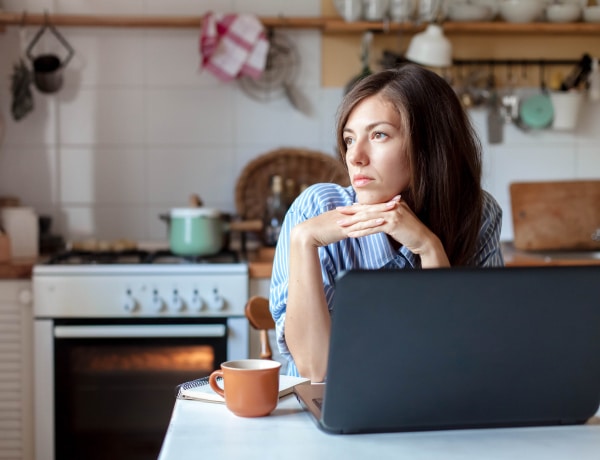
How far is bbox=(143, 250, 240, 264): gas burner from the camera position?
269 centimetres

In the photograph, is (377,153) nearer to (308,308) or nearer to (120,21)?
(308,308)

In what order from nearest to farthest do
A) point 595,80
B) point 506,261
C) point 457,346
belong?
point 457,346 → point 506,261 → point 595,80

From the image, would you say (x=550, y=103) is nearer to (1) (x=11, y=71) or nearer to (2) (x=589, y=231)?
(2) (x=589, y=231)

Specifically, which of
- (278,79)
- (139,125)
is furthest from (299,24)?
(139,125)

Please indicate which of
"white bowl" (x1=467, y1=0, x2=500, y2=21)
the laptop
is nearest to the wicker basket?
"white bowl" (x1=467, y1=0, x2=500, y2=21)

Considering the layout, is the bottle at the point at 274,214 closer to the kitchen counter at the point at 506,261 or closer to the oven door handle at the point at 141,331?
the kitchen counter at the point at 506,261

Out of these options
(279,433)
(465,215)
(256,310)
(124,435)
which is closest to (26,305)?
(124,435)

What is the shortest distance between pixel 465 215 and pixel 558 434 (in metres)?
0.52

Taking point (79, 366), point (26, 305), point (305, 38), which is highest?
point (305, 38)

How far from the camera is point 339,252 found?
5.08 ft

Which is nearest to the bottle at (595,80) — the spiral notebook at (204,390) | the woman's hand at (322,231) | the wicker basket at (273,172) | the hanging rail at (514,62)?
the hanging rail at (514,62)

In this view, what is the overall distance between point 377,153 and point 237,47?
176 centimetres

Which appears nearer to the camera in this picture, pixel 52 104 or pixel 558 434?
pixel 558 434

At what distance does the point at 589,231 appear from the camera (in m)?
3.01
